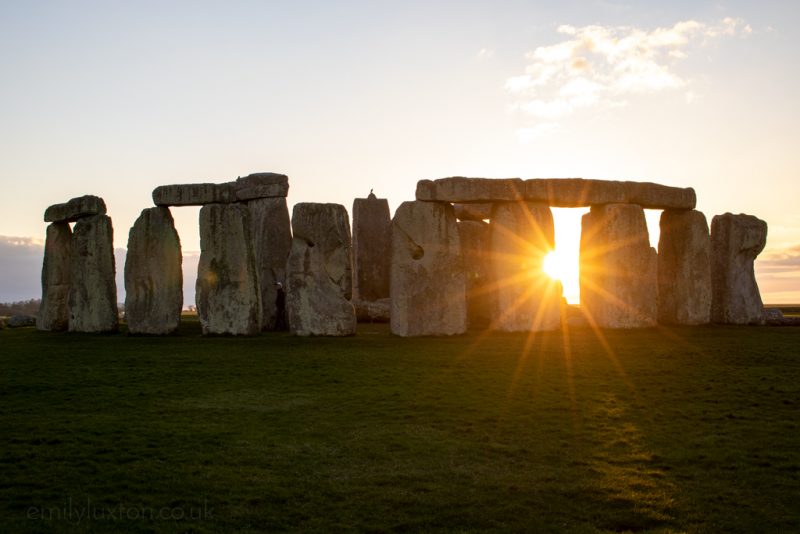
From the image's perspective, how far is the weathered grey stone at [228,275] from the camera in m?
14.0

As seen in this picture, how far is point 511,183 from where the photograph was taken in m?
14.3

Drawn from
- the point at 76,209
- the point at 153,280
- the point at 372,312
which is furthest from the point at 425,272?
the point at 76,209

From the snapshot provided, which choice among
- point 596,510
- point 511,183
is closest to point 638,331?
point 511,183

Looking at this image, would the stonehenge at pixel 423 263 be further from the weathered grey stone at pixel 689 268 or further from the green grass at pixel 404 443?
the green grass at pixel 404 443

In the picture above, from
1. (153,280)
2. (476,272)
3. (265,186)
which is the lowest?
(153,280)

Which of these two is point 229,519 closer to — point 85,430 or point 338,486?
point 338,486

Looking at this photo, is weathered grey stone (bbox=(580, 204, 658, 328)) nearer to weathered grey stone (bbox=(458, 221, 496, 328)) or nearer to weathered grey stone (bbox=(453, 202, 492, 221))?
weathered grey stone (bbox=(458, 221, 496, 328))

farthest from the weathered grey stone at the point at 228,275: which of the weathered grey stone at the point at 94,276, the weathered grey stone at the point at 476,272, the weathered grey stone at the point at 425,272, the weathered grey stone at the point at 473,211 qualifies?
the weathered grey stone at the point at 473,211

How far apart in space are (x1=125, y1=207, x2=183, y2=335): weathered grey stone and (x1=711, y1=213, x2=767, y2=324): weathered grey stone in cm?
1102

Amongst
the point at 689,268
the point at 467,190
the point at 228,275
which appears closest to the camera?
the point at 467,190

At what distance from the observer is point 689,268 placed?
1598 cm

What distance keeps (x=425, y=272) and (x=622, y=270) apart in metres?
4.00

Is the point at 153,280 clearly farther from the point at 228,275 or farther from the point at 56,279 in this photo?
the point at 56,279

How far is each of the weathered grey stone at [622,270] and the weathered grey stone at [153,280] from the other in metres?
7.91
